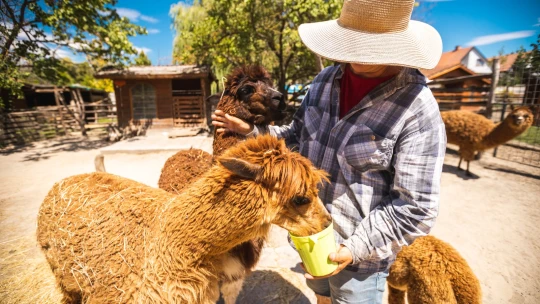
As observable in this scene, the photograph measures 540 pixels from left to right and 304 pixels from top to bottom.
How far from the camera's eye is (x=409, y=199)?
1253mm

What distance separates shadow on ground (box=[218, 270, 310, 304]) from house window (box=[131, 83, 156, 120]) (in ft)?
47.2

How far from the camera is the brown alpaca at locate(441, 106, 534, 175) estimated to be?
6.27 metres

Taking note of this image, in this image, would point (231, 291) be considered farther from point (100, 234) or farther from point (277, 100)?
point (277, 100)

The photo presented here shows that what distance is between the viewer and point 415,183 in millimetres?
1229

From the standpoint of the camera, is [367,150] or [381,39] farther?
[367,150]

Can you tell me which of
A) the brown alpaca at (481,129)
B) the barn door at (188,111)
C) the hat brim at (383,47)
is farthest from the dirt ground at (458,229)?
the barn door at (188,111)

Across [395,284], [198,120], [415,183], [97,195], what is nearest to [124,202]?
[97,195]

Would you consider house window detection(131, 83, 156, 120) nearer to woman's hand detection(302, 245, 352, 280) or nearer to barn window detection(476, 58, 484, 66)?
woman's hand detection(302, 245, 352, 280)

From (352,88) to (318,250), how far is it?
3.37ft

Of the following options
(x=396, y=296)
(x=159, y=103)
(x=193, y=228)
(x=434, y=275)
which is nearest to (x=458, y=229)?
(x=396, y=296)

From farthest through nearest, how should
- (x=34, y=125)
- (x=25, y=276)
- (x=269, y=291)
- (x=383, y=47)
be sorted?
(x=34, y=125) → (x=25, y=276) → (x=269, y=291) → (x=383, y=47)

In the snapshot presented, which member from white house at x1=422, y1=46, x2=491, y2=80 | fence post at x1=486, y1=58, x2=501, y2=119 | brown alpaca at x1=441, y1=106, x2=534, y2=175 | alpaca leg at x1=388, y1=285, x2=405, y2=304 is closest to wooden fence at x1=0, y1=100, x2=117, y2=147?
alpaca leg at x1=388, y1=285, x2=405, y2=304

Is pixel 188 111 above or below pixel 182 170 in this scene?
above

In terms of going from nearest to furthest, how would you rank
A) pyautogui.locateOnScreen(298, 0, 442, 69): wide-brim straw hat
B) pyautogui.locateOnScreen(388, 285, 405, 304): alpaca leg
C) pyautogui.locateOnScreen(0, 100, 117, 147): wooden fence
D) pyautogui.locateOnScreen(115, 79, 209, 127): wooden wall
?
pyautogui.locateOnScreen(298, 0, 442, 69): wide-brim straw hat → pyautogui.locateOnScreen(388, 285, 405, 304): alpaca leg → pyautogui.locateOnScreen(0, 100, 117, 147): wooden fence → pyautogui.locateOnScreen(115, 79, 209, 127): wooden wall
